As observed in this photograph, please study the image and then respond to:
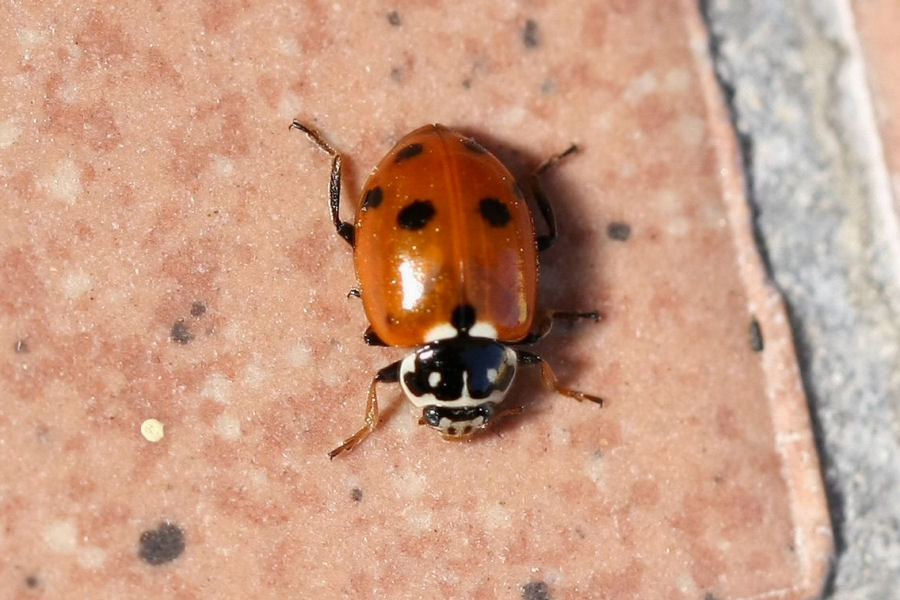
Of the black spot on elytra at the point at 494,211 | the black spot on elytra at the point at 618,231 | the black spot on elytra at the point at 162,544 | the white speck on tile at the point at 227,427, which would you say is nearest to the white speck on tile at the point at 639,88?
the black spot on elytra at the point at 618,231

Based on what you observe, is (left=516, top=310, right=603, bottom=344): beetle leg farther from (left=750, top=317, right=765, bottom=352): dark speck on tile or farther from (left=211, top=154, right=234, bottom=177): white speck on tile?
(left=211, top=154, right=234, bottom=177): white speck on tile

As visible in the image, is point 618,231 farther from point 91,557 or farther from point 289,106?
point 91,557

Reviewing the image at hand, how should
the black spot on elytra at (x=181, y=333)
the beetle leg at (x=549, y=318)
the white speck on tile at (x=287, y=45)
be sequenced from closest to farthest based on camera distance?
the black spot on elytra at (x=181, y=333)
the white speck on tile at (x=287, y=45)
the beetle leg at (x=549, y=318)

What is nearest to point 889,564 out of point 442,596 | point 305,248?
point 442,596

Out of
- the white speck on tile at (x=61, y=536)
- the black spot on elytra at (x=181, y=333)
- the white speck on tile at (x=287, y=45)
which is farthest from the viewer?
the white speck on tile at (x=287, y=45)

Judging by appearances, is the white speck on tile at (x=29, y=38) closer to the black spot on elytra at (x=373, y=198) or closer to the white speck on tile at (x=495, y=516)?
the black spot on elytra at (x=373, y=198)

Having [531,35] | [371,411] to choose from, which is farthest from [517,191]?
[371,411]

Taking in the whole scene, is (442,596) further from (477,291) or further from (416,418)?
(477,291)
